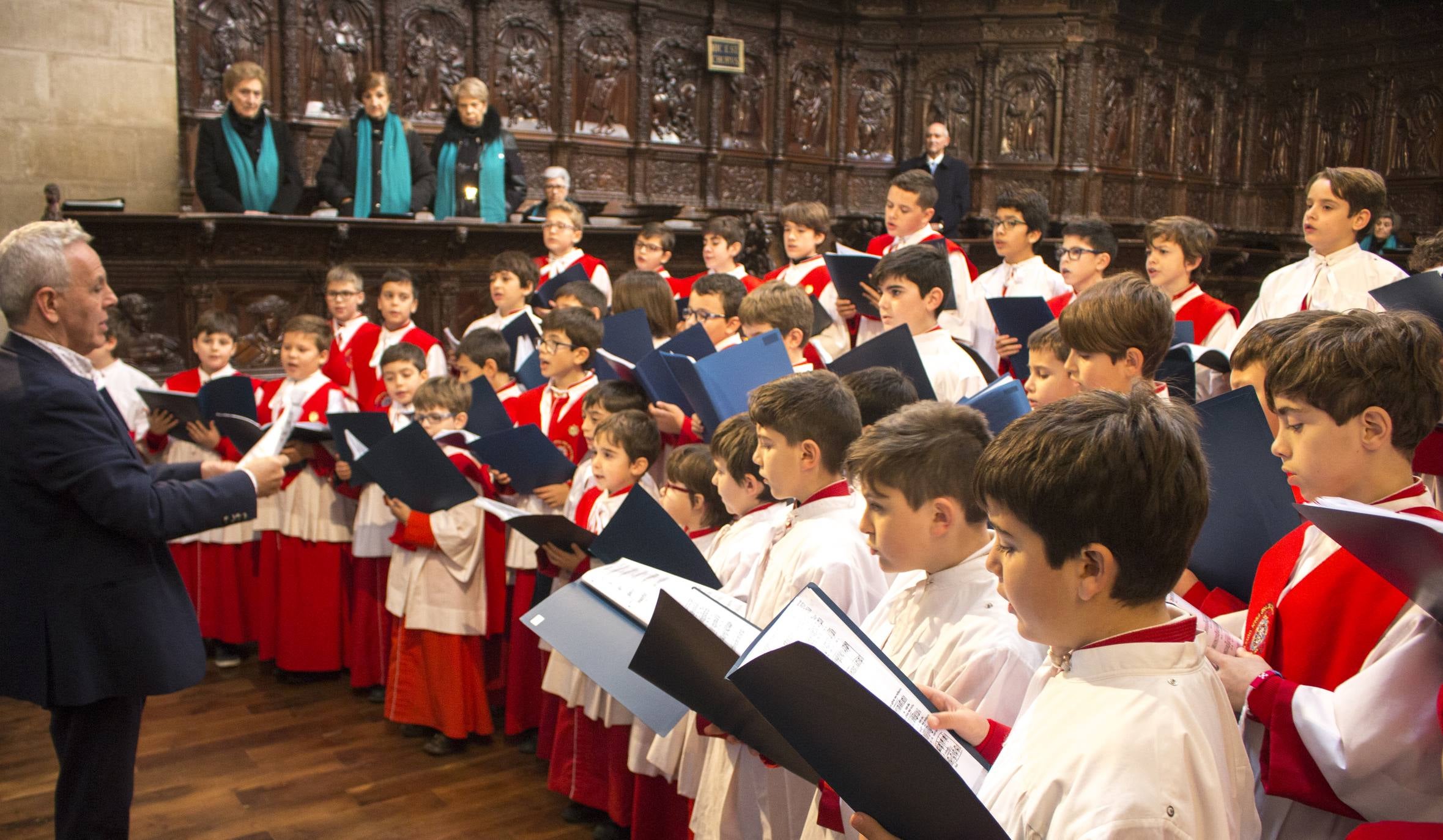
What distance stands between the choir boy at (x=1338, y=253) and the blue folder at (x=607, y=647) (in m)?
2.53

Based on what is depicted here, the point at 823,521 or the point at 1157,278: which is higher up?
the point at 1157,278

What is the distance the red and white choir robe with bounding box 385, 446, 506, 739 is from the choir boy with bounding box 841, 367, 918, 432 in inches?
52.7

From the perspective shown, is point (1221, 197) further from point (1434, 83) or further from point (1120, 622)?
point (1120, 622)

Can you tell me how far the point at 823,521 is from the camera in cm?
211

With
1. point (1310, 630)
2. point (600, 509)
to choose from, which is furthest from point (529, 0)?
point (1310, 630)

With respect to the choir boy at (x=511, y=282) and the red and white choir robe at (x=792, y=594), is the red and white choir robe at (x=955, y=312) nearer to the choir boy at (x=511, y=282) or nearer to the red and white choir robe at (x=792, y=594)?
the choir boy at (x=511, y=282)

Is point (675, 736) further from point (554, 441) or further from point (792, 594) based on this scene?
point (554, 441)

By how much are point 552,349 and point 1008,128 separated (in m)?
7.95

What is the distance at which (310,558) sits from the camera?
4012 mm

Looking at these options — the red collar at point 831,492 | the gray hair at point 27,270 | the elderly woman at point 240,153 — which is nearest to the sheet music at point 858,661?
the red collar at point 831,492

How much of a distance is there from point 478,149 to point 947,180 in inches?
156

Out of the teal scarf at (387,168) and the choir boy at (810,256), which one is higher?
the teal scarf at (387,168)

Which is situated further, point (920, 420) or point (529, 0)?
point (529, 0)

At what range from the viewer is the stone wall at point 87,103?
261 inches
